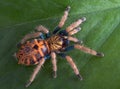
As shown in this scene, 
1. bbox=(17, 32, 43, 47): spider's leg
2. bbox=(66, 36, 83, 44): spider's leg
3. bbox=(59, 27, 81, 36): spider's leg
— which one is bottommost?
bbox=(66, 36, 83, 44): spider's leg

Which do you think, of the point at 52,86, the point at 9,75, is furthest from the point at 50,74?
the point at 9,75

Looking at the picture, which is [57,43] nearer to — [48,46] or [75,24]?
[48,46]

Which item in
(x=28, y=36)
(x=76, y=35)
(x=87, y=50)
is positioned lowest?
(x=87, y=50)

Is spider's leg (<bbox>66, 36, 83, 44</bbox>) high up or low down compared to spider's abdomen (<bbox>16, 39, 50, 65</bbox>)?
down

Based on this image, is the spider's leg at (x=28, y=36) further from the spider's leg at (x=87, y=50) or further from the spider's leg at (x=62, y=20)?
the spider's leg at (x=87, y=50)

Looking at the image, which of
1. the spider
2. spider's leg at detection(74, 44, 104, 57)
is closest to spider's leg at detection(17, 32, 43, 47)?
the spider

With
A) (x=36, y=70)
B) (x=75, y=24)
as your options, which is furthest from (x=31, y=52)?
(x=75, y=24)

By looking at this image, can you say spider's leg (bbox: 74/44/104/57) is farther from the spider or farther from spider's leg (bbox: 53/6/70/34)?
spider's leg (bbox: 53/6/70/34)
